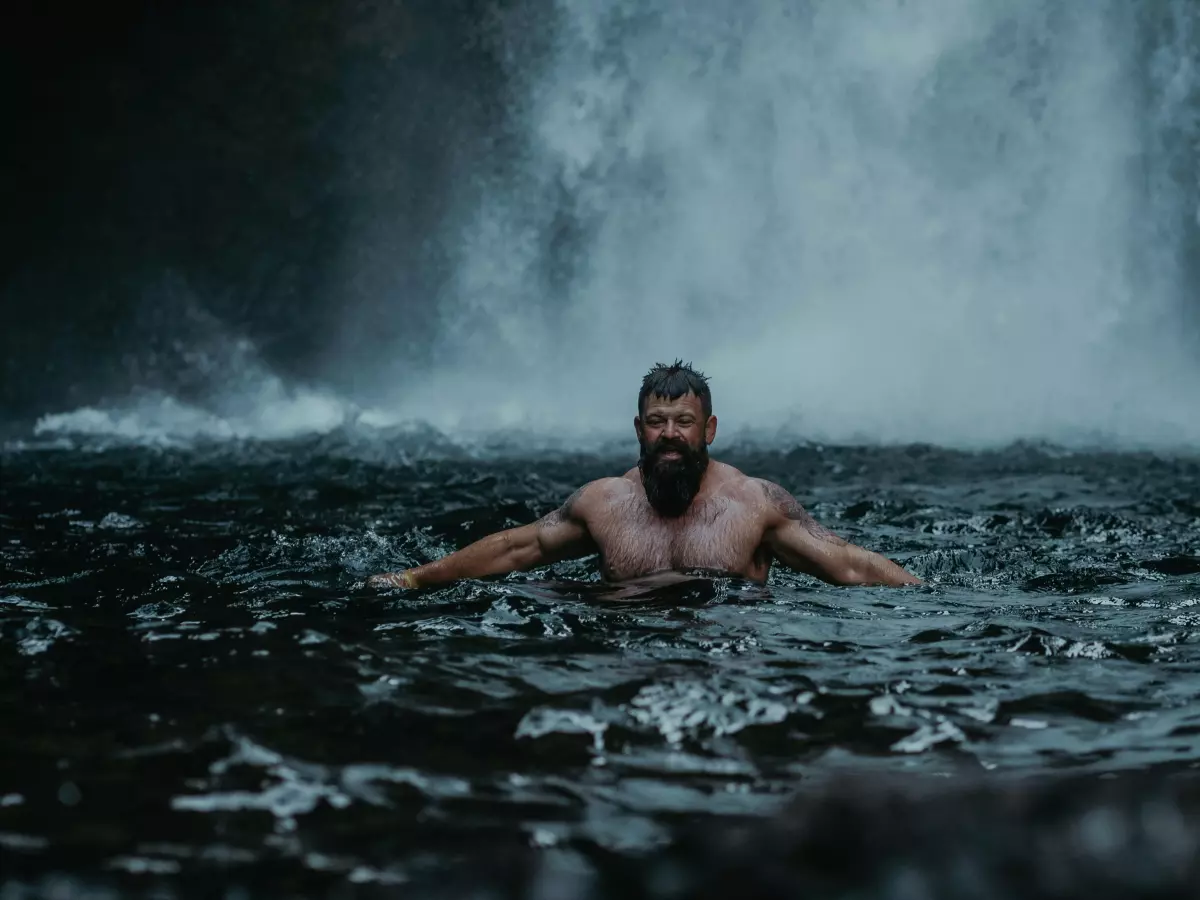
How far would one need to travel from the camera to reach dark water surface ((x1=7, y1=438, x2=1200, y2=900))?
293cm

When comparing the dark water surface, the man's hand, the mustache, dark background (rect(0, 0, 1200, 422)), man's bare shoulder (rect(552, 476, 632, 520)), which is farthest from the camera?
dark background (rect(0, 0, 1200, 422))

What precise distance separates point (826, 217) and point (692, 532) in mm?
18275

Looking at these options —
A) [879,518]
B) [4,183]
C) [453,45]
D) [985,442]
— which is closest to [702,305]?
[453,45]

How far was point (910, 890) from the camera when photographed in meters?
1.41

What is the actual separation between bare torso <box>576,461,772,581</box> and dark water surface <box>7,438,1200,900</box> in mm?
239

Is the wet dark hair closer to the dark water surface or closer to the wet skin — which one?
the wet skin

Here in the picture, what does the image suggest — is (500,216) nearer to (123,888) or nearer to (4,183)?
(4,183)

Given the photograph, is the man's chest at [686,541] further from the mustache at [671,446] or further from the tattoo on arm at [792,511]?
the mustache at [671,446]

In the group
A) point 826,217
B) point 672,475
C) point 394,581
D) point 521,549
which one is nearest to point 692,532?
point 672,475

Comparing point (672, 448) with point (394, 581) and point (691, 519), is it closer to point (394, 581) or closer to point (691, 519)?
point (691, 519)

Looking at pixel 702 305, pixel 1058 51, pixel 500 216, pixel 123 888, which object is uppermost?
pixel 1058 51

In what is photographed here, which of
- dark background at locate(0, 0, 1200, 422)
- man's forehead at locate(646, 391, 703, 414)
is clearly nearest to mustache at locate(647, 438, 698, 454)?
man's forehead at locate(646, 391, 703, 414)

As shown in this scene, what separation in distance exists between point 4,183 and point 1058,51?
711 inches

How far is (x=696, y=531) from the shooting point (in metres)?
5.93
